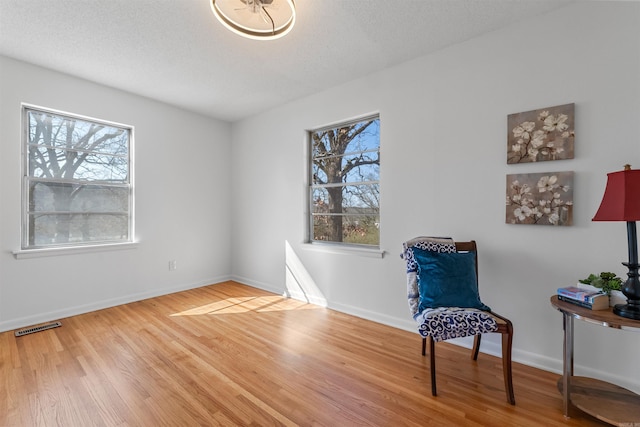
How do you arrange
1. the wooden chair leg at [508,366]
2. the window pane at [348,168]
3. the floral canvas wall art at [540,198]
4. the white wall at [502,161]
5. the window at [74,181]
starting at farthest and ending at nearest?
the window pane at [348,168] → the window at [74,181] → the floral canvas wall art at [540,198] → the white wall at [502,161] → the wooden chair leg at [508,366]

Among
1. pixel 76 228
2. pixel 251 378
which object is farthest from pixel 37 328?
pixel 251 378

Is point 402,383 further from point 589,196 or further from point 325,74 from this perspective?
point 325,74

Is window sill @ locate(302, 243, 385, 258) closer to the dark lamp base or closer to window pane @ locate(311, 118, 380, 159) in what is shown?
window pane @ locate(311, 118, 380, 159)

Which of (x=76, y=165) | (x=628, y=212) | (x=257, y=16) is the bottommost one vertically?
(x=628, y=212)

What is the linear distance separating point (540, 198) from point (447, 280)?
0.94 meters

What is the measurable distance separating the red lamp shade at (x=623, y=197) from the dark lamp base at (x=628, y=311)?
463mm

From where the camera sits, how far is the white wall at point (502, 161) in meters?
1.90

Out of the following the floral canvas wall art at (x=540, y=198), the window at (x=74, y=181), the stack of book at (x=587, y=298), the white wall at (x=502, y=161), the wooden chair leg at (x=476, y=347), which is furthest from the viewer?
the window at (x=74, y=181)

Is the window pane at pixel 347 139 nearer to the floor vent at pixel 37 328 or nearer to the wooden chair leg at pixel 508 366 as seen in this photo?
the wooden chair leg at pixel 508 366

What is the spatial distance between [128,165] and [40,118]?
35.9 inches

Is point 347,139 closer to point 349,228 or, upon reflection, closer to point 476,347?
point 349,228

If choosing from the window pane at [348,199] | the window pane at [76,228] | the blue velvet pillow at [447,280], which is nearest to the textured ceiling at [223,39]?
the window pane at [348,199]

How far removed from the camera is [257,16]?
2033 mm

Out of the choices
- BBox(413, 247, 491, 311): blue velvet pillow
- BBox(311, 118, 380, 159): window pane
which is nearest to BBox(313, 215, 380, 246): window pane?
BBox(311, 118, 380, 159): window pane
